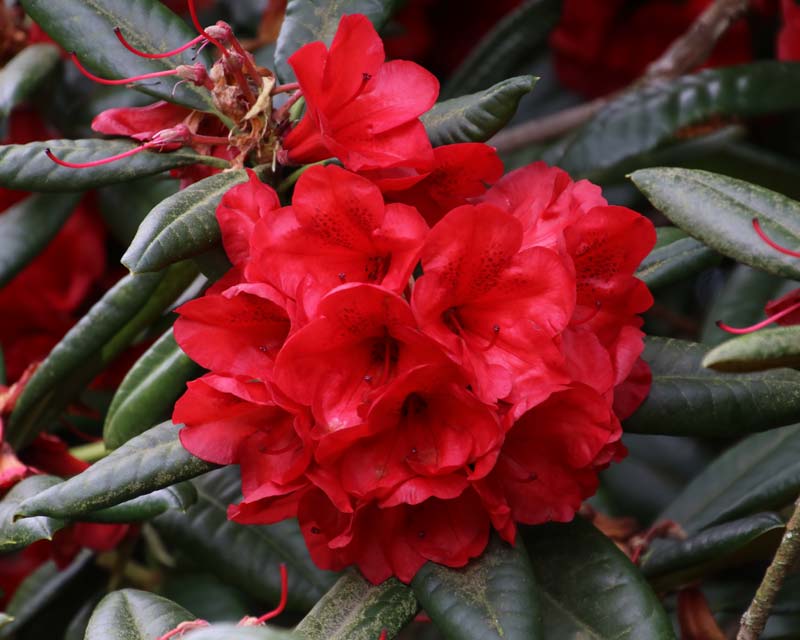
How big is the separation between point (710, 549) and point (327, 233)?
454 mm

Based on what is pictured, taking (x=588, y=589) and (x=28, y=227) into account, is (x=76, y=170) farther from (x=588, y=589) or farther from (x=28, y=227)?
(x=588, y=589)

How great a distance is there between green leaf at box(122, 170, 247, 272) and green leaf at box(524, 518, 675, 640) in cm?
37

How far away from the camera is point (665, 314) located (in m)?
1.65

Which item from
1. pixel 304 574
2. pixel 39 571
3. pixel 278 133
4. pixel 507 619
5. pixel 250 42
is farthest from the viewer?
pixel 250 42

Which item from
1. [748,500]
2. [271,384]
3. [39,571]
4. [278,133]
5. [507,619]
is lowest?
[39,571]

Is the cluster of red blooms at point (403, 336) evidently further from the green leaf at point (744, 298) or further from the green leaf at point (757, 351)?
the green leaf at point (744, 298)

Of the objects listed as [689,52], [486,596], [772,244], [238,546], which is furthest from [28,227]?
[689,52]

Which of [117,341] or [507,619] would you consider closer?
[507,619]

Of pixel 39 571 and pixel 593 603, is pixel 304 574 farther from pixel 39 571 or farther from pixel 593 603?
pixel 39 571

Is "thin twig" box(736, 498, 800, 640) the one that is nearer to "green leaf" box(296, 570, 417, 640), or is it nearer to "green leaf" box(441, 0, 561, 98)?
"green leaf" box(296, 570, 417, 640)

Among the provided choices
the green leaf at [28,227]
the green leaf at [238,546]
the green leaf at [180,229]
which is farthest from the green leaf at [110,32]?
the green leaf at [238,546]

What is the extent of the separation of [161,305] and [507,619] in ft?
1.60

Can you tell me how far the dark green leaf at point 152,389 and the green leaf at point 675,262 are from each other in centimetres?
42

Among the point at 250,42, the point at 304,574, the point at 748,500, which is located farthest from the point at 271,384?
the point at 250,42
